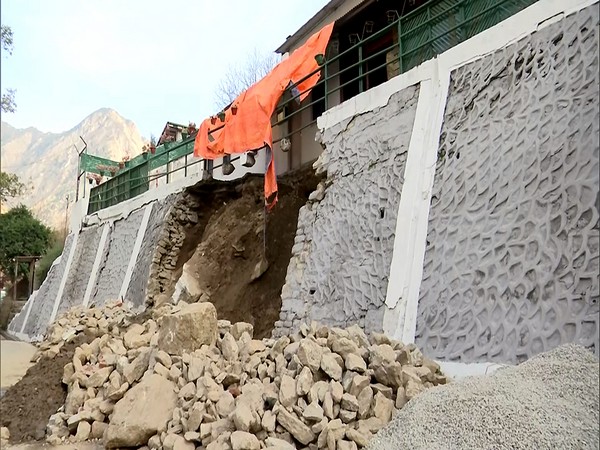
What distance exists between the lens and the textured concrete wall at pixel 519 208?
10.5 feet

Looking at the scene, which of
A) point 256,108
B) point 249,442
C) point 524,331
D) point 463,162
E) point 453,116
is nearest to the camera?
point 249,442

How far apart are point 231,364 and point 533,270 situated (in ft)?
9.12

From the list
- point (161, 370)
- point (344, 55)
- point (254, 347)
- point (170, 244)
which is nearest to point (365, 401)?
point (254, 347)

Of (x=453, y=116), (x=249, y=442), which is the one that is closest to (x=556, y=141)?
(x=453, y=116)

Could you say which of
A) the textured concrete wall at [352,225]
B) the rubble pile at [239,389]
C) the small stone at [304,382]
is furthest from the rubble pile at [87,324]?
the small stone at [304,382]

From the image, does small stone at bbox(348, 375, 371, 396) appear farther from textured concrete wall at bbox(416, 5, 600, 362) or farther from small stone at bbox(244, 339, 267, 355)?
small stone at bbox(244, 339, 267, 355)

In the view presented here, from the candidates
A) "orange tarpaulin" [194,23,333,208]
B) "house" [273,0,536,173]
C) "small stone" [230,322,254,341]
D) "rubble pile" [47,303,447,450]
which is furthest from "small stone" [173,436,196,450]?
"house" [273,0,536,173]

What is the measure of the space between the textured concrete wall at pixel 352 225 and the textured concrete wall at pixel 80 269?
Answer: 911 cm

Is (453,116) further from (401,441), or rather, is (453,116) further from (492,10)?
(401,441)

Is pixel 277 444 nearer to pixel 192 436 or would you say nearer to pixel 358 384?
pixel 358 384

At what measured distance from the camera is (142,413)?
399 cm

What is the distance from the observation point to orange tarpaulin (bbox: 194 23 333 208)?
23.4ft

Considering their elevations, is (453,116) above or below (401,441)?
above

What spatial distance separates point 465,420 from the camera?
265 centimetres
